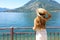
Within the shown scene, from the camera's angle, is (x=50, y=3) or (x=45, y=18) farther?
(x=50, y=3)

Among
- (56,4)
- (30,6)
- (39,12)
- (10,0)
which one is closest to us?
(39,12)

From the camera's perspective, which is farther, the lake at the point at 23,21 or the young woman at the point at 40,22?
the lake at the point at 23,21

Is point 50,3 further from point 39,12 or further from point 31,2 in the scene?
point 39,12

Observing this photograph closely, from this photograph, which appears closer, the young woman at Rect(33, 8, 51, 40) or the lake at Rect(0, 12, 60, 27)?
the young woman at Rect(33, 8, 51, 40)

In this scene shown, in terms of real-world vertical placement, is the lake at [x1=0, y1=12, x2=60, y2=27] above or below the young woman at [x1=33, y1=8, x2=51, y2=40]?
below

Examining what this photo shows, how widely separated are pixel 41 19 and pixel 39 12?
16cm

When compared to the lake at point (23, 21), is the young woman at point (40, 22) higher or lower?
higher

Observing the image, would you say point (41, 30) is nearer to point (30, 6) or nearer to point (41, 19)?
point (41, 19)

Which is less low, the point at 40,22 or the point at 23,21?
the point at 40,22

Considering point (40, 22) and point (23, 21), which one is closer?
point (40, 22)

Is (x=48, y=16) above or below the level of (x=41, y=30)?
above

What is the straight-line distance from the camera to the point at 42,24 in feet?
12.9

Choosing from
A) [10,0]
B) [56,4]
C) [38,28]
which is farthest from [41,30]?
[10,0]

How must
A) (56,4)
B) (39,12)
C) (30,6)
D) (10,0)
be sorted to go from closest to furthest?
(39,12), (56,4), (30,6), (10,0)
